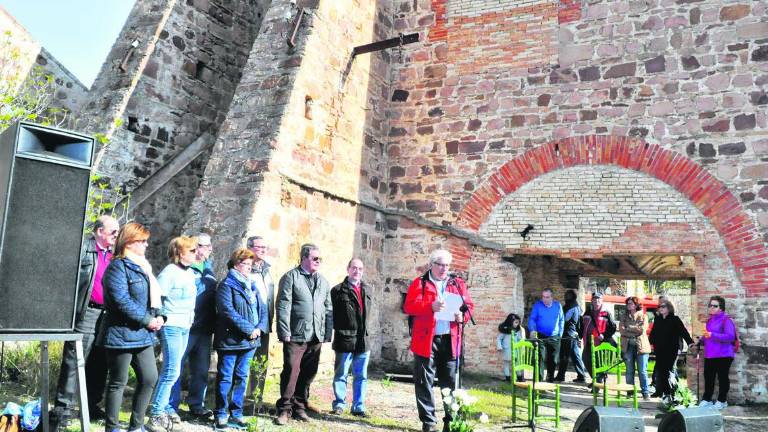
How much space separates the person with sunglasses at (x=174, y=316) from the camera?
4664 millimetres

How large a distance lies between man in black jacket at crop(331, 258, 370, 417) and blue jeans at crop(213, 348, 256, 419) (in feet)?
3.19

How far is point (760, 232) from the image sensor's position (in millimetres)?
7527

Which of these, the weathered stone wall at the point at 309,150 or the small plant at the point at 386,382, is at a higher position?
the weathered stone wall at the point at 309,150

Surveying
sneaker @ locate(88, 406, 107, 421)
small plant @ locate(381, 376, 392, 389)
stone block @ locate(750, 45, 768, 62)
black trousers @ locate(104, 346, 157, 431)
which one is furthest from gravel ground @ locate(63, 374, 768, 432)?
stone block @ locate(750, 45, 768, 62)

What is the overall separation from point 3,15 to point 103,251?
6.13 m

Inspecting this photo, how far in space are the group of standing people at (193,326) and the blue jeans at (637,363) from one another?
439 cm

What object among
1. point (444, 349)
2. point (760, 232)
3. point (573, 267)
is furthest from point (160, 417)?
point (573, 267)

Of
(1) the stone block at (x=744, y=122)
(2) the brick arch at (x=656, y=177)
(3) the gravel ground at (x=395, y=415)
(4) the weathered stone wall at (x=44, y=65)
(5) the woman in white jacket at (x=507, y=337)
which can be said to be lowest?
(3) the gravel ground at (x=395, y=415)

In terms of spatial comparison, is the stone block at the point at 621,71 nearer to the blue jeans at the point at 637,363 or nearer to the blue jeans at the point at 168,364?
the blue jeans at the point at 637,363

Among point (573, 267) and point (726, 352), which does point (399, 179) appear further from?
point (573, 267)

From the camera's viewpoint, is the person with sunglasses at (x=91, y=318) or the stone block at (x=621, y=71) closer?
the person with sunglasses at (x=91, y=318)

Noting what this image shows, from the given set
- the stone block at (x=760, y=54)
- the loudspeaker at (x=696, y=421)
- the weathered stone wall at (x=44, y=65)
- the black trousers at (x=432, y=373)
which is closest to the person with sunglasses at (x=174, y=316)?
the black trousers at (x=432, y=373)

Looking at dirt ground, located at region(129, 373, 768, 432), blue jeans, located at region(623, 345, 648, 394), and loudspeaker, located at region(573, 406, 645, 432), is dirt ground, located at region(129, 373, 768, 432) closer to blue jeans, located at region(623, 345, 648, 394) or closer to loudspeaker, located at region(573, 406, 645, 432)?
blue jeans, located at region(623, 345, 648, 394)

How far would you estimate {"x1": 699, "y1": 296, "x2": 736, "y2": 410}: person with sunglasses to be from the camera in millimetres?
7125
